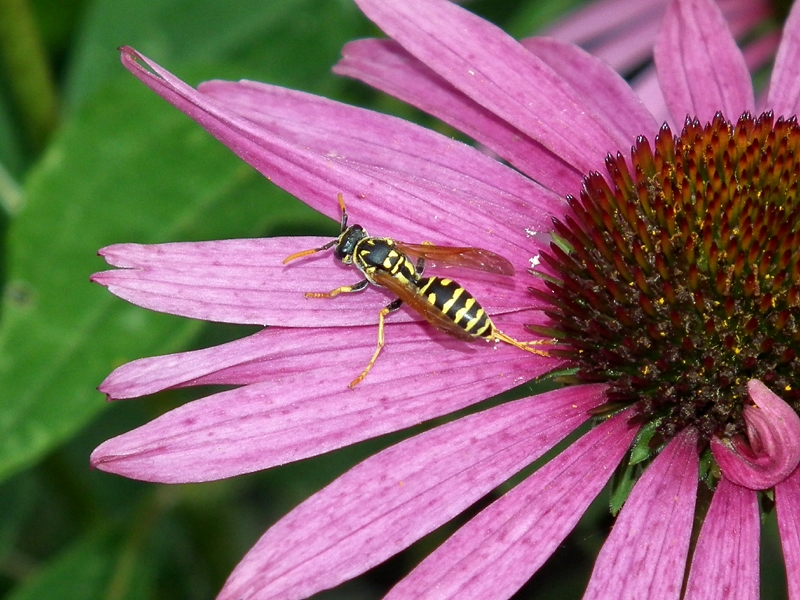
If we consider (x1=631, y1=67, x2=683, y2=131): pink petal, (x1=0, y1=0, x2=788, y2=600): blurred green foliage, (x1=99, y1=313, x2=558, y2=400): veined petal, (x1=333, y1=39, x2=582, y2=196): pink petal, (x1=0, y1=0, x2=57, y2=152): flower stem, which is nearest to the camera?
(x1=99, y1=313, x2=558, y2=400): veined petal

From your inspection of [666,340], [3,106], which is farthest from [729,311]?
[3,106]

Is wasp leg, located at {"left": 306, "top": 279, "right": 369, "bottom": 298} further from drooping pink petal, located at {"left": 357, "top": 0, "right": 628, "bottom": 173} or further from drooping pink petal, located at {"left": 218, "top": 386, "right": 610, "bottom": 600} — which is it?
drooping pink petal, located at {"left": 357, "top": 0, "right": 628, "bottom": 173}

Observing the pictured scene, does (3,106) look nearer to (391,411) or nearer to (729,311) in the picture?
(391,411)

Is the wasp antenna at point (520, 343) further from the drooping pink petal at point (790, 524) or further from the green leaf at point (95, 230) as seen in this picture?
the green leaf at point (95, 230)

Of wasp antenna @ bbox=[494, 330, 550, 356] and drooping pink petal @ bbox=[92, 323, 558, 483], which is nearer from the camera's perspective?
drooping pink petal @ bbox=[92, 323, 558, 483]

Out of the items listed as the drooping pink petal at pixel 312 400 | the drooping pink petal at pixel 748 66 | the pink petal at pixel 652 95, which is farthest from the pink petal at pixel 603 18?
the drooping pink petal at pixel 312 400

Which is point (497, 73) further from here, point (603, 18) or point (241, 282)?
point (603, 18)

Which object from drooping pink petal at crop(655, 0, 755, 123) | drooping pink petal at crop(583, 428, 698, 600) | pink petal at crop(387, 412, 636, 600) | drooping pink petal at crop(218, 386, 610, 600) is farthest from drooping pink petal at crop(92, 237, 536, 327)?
drooping pink petal at crop(655, 0, 755, 123)
